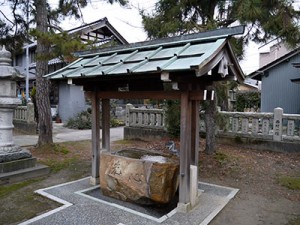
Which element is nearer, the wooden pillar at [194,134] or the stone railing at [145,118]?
the wooden pillar at [194,134]

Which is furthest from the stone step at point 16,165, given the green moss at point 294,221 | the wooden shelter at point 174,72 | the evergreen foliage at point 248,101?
the evergreen foliage at point 248,101

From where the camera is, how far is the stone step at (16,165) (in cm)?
539

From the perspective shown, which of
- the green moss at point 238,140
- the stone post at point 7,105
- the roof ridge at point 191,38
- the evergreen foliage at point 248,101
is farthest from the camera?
the evergreen foliage at point 248,101

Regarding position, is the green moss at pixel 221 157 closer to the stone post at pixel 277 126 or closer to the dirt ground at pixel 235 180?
the dirt ground at pixel 235 180

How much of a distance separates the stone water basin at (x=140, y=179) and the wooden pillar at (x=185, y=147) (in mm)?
232

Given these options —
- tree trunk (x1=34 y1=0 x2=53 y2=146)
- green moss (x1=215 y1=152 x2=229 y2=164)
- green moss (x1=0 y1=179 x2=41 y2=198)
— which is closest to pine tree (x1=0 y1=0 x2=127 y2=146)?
tree trunk (x1=34 y1=0 x2=53 y2=146)

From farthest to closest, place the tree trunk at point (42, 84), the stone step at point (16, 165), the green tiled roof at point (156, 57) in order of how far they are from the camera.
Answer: the tree trunk at point (42, 84), the stone step at point (16, 165), the green tiled roof at point (156, 57)

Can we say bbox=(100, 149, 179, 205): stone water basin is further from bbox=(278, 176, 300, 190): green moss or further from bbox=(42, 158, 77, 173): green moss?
bbox=(278, 176, 300, 190): green moss

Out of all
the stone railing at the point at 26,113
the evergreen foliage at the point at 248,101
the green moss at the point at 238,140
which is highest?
the evergreen foliage at the point at 248,101

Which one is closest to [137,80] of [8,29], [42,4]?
[42,4]

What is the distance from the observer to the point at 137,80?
4496 mm

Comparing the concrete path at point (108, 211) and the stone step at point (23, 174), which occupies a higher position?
the stone step at point (23, 174)

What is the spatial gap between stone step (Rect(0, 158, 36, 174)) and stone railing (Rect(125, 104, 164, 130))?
5458 millimetres

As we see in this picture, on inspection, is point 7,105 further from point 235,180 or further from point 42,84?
point 235,180
